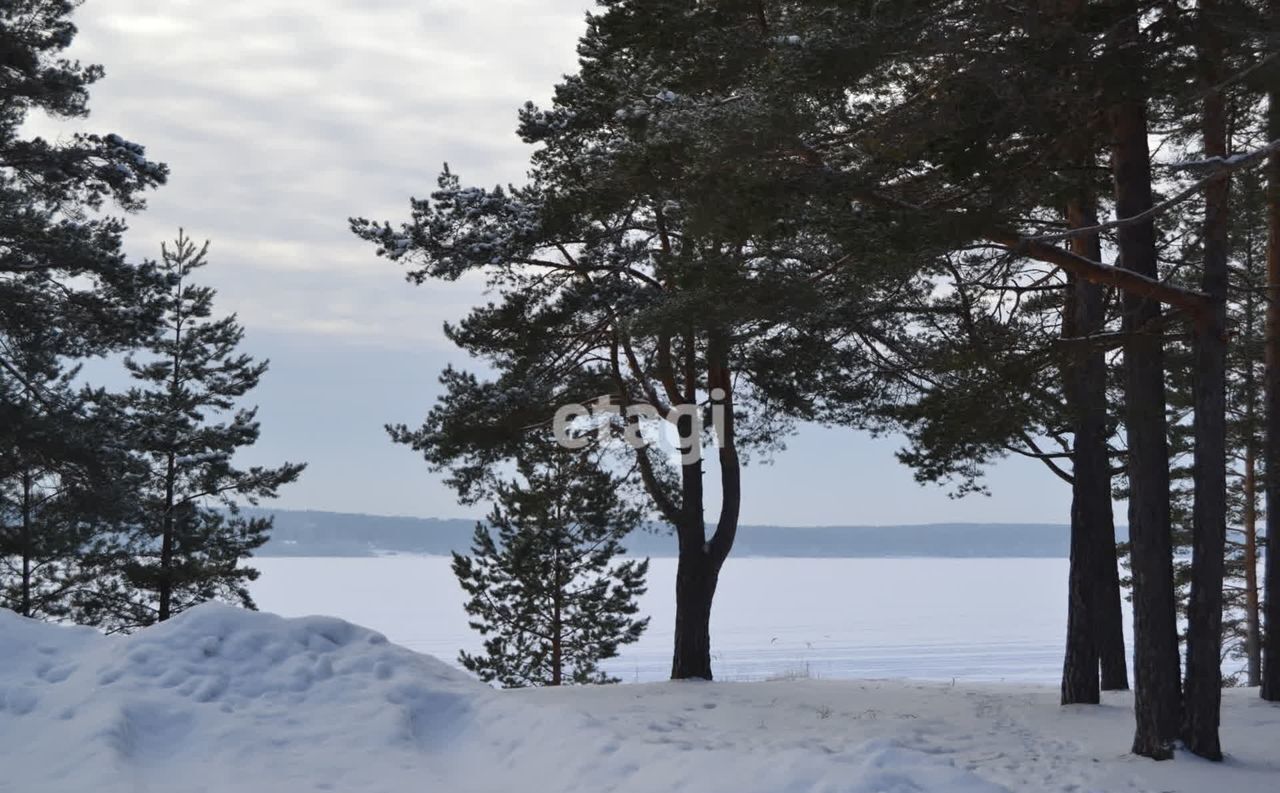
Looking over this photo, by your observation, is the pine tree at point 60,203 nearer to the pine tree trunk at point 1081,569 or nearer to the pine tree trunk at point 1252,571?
the pine tree trunk at point 1081,569

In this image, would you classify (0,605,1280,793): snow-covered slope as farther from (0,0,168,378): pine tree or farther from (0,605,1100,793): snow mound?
(0,0,168,378): pine tree

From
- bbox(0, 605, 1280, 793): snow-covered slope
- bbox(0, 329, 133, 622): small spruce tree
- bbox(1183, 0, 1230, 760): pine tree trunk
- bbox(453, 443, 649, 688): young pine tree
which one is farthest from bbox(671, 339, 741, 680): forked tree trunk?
bbox(0, 329, 133, 622): small spruce tree

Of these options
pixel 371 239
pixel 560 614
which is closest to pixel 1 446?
pixel 371 239

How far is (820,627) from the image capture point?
65125 mm

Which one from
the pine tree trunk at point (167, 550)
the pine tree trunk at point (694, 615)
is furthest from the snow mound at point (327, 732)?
the pine tree trunk at point (167, 550)

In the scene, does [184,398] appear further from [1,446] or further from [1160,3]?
[1160,3]

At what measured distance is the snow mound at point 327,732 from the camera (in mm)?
6938

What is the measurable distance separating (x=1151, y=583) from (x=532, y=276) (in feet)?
27.9

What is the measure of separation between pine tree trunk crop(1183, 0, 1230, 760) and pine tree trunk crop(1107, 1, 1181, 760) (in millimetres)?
157

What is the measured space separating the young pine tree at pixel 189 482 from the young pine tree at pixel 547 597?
4523mm

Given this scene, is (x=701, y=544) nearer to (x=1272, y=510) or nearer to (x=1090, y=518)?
(x=1090, y=518)

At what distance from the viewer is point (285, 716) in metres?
8.10

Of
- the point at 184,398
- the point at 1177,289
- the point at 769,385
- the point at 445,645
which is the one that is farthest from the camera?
the point at 445,645

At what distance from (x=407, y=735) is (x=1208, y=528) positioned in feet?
20.3
